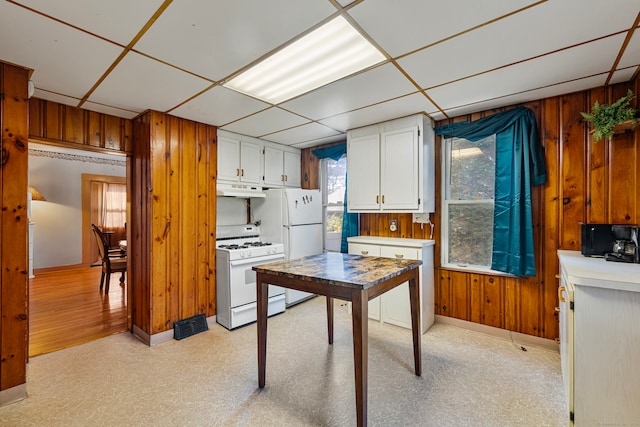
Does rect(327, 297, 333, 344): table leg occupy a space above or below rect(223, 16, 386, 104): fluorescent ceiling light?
below

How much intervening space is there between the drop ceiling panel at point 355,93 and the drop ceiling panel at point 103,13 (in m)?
1.30

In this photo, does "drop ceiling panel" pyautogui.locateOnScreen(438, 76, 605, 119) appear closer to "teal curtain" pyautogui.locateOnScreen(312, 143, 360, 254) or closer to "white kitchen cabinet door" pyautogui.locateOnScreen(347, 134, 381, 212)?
"white kitchen cabinet door" pyautogui.locateOnScreen(347, 134, 381, 212)

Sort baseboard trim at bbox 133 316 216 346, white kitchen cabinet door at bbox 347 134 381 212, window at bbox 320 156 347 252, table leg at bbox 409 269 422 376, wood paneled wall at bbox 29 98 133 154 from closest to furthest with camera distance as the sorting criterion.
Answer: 1. table leg at bbox 409 269 422 376
2. wood paneled wall at bbox 29 98 133 154
3. baseboard trim at bbox 133 316 216 346
4. white kitchen cabinet door at bbox 347 134 381 212
5. window at bbox 320 156 347 252

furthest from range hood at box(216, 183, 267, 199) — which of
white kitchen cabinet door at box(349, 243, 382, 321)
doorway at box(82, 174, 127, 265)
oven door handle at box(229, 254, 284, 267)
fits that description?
doorway at box(82, 174, 127, 265)

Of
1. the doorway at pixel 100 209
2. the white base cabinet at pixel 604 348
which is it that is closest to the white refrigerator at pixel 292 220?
the white base cabinet at pixel 604 348

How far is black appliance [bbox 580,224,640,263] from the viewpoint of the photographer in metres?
1.98

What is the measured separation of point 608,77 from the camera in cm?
224

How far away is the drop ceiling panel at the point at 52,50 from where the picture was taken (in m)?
1.56

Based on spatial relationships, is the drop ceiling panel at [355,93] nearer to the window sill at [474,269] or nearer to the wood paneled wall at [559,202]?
the wood paneled wall at [559,202]

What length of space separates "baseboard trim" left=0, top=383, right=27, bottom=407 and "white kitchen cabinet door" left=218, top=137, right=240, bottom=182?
94.8 inches

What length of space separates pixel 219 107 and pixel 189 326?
231cm

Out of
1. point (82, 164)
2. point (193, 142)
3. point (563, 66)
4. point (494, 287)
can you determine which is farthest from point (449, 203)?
point (82, 164)

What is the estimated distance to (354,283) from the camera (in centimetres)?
161

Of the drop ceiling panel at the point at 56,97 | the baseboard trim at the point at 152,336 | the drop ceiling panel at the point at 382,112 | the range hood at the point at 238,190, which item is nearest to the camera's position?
the drop ceiling panel at the point at 56,97
